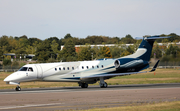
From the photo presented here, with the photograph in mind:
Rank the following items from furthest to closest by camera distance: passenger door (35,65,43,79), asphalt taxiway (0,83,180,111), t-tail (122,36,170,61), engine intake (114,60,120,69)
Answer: t-tail (122,36,170,61)
engine intake (114,60,120,69)
passenger door (35,65,43,79)
asphalt taxiway (0,83,180,111)

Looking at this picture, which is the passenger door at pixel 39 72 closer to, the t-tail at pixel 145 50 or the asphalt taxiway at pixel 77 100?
the asphalt taxiway at pixel 77 100

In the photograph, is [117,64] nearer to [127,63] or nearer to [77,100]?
[127,63]

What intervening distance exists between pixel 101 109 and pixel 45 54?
11957cm

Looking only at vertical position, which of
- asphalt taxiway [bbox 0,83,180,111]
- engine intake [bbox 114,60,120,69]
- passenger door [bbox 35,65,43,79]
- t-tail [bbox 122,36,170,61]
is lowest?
asphalt taxiway [bbox 0,83,180,111]

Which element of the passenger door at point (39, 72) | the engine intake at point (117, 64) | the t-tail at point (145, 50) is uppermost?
the t-tail at point (145, 50)

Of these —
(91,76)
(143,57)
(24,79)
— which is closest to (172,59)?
(143,57)

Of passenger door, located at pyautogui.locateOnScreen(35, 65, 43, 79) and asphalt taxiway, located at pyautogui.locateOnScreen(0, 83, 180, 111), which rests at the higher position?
passenger door, located at pyautogui.locateOnScreen(35, 65, 43, 79)

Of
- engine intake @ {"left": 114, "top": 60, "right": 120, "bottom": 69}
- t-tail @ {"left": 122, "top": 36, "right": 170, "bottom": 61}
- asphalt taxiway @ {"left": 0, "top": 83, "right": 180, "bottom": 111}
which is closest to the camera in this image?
asphalt taxiway @ {"left": 0, "top": 83, "right": 180, "bottom": 111}

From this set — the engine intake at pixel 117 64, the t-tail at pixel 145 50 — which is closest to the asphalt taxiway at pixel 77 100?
the engine intake at pixel 117 64

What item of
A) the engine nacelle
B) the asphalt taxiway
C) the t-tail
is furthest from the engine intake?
the asphalt taxiway

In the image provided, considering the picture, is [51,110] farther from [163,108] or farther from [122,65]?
[122,65]

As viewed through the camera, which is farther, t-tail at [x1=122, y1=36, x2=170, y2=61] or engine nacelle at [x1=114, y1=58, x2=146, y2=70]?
t-tail at [x1=122, y1=36, x2=170, y2=61]

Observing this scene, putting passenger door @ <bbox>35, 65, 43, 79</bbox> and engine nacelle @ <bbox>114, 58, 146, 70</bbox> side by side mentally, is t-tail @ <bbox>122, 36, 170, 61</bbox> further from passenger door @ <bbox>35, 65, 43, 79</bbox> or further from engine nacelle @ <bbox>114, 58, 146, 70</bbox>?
passenger door @ <bbox>35, 65, 43, 79</bbox>

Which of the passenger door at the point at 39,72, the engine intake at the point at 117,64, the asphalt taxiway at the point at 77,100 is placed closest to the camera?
the asphalt taxiway at the point at 77,100
